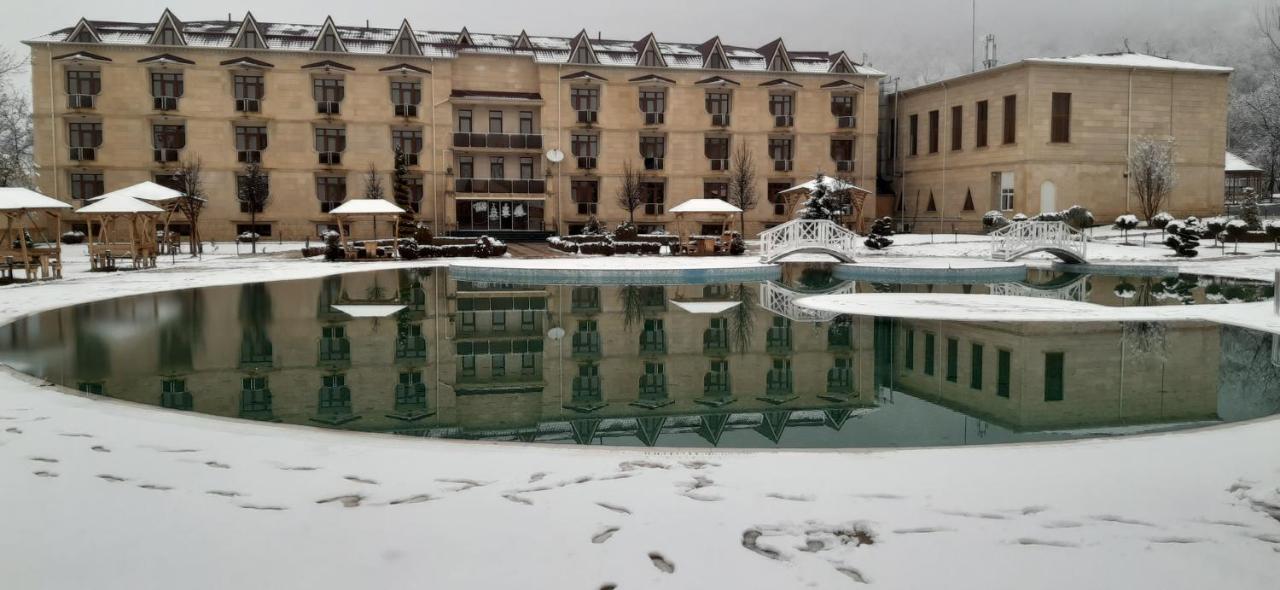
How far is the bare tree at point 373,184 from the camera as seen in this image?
36.8 m

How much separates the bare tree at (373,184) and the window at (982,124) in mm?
24724

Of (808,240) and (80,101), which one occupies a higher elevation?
(80,101)

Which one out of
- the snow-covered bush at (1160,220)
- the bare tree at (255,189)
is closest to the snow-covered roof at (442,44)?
the bare tree at (255,189)

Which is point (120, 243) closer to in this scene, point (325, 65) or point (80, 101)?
point (325, 65)

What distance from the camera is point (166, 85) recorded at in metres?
36.7

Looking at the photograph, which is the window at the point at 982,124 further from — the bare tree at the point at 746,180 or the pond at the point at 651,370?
the pond at the point at 651,370

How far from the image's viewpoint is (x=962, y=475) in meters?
5.50

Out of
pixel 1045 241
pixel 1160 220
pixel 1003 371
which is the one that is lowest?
pixel 1003 371

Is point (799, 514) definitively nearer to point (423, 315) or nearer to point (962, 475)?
point (962, 475)

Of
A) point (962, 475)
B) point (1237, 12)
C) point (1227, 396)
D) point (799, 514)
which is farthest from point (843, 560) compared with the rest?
point (1237, 12)

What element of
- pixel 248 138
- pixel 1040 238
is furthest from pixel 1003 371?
pixel 248 138

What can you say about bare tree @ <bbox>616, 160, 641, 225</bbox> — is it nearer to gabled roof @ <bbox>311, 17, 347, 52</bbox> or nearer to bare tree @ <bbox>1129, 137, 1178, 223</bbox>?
gabled roof @ <bbox>311, 17, 347, 52</bbox>

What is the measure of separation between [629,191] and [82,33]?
22.2m

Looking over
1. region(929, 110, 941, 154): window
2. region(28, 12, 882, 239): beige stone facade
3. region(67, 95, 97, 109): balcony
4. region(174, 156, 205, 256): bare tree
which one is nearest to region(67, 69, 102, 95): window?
region(28, 12, 882, 239): beige stone facade
